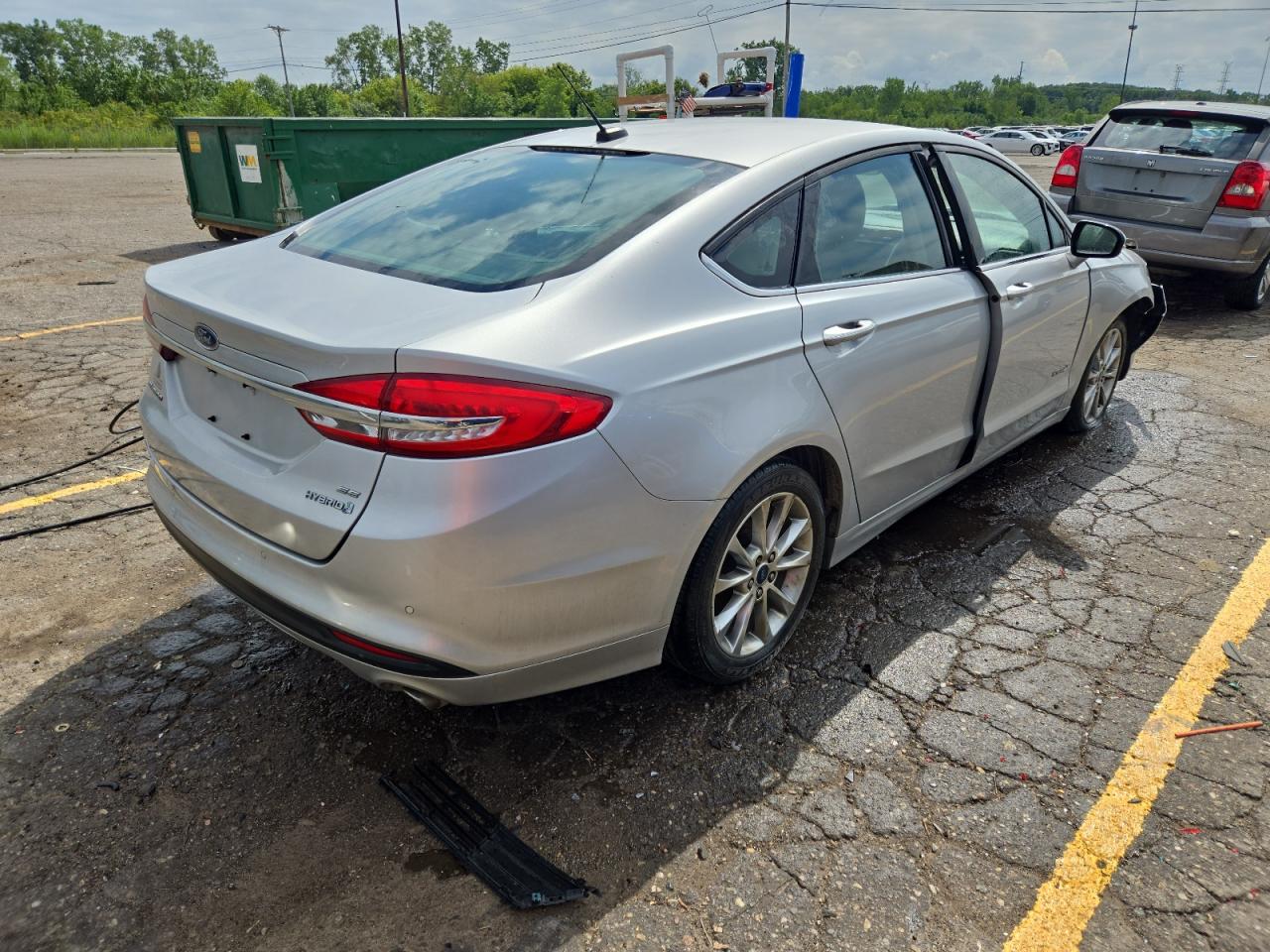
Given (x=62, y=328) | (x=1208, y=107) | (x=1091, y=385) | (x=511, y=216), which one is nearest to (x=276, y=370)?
(x=511, y=216)

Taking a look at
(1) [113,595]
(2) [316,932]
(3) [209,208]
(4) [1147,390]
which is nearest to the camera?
(2) [316,932]

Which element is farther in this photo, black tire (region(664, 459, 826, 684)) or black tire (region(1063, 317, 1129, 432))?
black tire (region(1063, 317, 1129, 432))

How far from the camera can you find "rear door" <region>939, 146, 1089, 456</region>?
3.51 m

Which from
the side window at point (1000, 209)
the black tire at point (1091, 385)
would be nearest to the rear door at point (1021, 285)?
the side window at point (1000, 209)

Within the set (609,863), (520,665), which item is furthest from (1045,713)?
(520,665)

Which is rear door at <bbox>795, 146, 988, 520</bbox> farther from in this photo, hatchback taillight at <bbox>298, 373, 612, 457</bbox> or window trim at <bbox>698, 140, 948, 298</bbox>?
hatchback taillight at <bbox>298, 373, 612, 457</bbox>

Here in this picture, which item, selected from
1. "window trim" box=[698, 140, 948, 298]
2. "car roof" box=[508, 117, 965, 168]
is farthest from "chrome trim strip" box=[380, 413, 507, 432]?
"car roof" box=[508, 117, 965, 168]

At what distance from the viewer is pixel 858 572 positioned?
3543 mm

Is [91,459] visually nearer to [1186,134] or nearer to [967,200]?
[967,200]

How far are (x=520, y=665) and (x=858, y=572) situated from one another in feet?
6.03

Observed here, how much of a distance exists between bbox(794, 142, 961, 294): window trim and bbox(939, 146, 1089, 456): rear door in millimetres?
151

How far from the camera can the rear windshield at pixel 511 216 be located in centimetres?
238

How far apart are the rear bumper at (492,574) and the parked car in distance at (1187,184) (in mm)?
6756

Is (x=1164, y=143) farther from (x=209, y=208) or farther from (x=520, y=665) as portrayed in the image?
(x=209, y=208)
